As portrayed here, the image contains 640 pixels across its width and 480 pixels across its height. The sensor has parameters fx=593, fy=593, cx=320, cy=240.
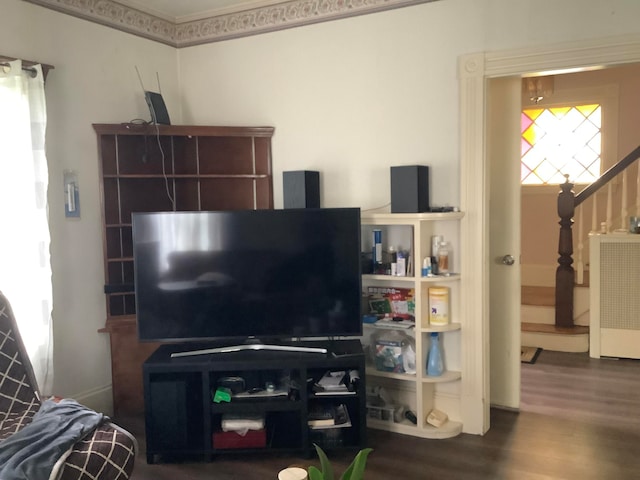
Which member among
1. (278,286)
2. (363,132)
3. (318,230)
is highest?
(363,132)

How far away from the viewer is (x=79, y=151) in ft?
11.1

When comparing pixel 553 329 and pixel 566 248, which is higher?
pixel 566 248

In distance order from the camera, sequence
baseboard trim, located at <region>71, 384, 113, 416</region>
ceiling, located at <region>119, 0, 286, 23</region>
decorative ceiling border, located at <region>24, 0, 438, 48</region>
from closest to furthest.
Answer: decorative ceiling border, located at <region>24, 0, 438, 48</region> → baseboard trim, located at <region>71, 384, 113, 416</region> → ceiling, located at <region>119, 0, 286, 23</region>

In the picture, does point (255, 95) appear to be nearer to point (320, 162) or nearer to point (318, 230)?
point (320, 162)

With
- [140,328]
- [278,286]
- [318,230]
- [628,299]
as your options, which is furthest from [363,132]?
[628,299]

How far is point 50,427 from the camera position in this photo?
2285 mm

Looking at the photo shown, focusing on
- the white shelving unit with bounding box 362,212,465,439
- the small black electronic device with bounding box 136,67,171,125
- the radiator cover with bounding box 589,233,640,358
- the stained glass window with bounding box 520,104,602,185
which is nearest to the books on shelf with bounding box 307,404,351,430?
the white shelving unit with bounding box 362,212,465,439

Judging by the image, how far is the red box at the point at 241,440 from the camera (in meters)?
2.96

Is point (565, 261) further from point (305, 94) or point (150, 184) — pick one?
point (150, 184)

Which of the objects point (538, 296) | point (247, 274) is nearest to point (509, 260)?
point (247, 274)

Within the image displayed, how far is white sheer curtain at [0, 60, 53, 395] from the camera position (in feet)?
9.73

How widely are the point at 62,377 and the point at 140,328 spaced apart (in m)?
0.64

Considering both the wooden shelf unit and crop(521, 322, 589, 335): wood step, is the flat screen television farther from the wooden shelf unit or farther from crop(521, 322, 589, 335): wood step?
crop(521, 322, 589, 335): wood step

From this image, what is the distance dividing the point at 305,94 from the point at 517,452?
2312 millimetres
